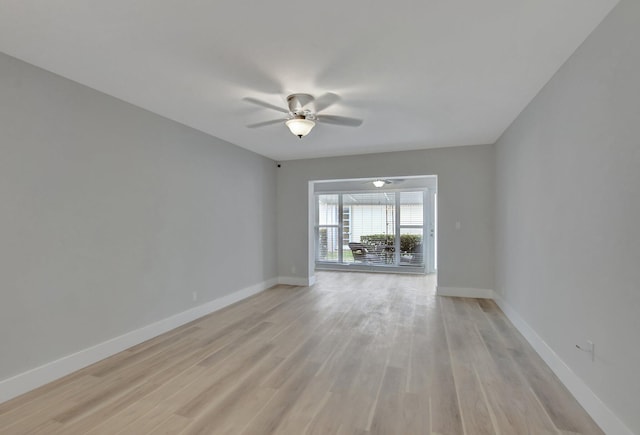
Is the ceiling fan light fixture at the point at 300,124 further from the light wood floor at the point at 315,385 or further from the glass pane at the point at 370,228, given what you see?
the glass pane at the point at 370,228

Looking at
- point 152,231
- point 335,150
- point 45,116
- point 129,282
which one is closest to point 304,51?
point 45,116

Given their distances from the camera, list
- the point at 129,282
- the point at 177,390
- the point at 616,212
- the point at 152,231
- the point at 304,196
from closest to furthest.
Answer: the point at 616,212
the point at 177,390
the point at 129,282
the point at 152,231
the point at 304,196

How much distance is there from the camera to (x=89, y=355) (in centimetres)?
274

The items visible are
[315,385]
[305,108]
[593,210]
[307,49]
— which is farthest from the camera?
[305,108]

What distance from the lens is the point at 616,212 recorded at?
1.75m

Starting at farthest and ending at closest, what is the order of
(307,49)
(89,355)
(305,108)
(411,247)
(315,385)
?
(411,247), (305,108), (89,355), (315,385), (307,49)

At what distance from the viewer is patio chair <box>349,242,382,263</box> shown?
8.04m

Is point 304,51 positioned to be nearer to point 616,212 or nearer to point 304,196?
point 616,212

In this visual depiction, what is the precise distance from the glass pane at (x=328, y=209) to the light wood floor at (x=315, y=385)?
4632 mm

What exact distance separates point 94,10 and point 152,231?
2.21 m

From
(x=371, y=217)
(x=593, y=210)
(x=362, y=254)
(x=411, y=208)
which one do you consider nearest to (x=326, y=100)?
(x=593, y=210)

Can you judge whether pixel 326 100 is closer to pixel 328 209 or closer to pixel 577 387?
pixel 577 387

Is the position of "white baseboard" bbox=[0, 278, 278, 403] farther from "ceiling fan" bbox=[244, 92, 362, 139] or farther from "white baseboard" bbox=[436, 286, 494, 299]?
"white baseboard" bbox=[436, 286, 494, 299]

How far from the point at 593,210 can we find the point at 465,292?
11.3ft
